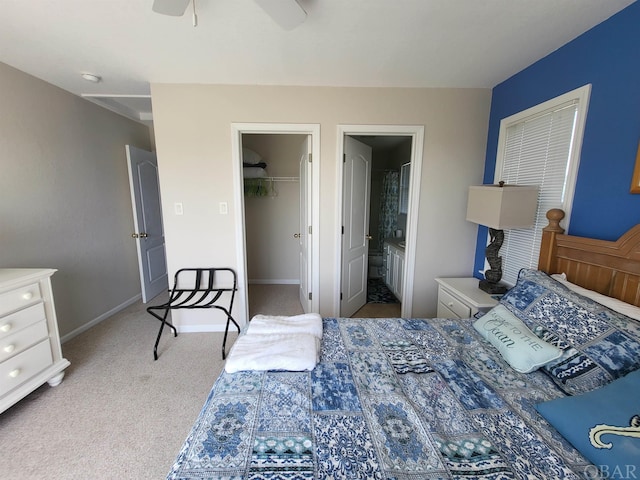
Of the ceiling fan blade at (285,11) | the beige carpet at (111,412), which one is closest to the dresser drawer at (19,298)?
the beige carpet at (111,412)

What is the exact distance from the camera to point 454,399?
1060mm

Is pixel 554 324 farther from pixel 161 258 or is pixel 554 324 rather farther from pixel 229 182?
pixel 161 258

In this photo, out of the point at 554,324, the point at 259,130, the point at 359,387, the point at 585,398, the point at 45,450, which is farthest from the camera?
the point at 259,130

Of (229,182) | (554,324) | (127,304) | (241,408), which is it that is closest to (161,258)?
(127,304)

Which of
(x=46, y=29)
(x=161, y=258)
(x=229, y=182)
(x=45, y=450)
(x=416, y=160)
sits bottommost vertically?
(x=45, y=450)

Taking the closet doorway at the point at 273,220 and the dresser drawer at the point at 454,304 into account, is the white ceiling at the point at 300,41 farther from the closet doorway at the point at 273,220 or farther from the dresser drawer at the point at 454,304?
the dresser drawer at the point at 454,304

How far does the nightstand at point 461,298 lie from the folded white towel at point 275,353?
1.31 meters

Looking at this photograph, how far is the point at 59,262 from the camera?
2395 mm

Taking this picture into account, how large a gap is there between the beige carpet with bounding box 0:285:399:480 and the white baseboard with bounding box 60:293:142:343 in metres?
0.07

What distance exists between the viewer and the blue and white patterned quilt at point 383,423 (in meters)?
0.79

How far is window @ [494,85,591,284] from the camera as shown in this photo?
163 cm

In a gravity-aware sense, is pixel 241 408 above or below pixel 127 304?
above

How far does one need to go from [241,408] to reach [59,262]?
2.57 meters

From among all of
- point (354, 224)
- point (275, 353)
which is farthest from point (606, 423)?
point (354, 224)
